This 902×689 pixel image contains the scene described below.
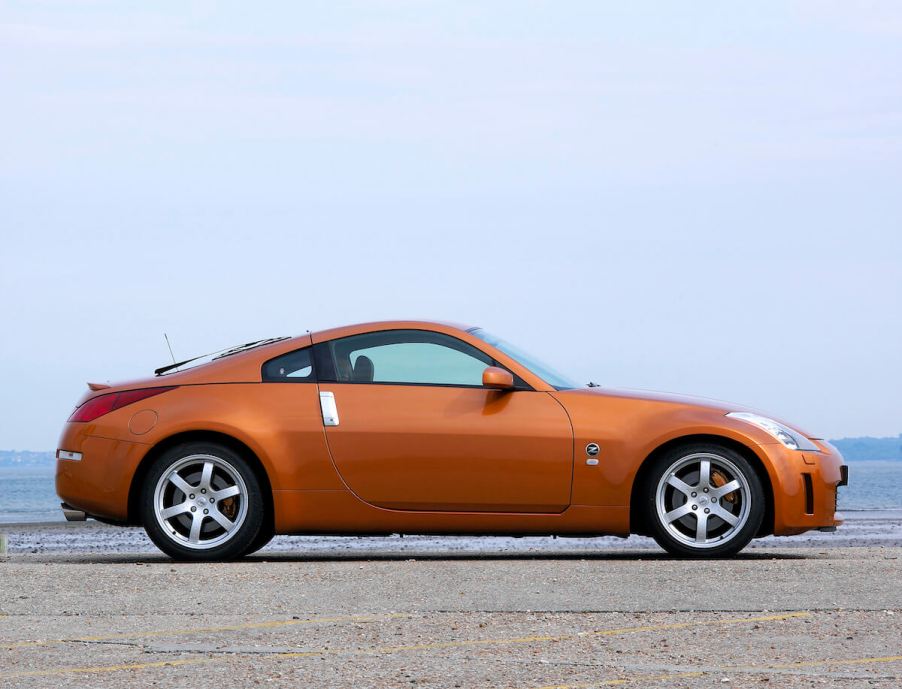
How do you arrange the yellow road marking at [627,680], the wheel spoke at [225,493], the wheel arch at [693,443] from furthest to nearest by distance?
the wheel spoke at [225,493]
the wheel arch at [693,443]
the yellow road marking at [627,680]

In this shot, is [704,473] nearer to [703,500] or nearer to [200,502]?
[703,500]

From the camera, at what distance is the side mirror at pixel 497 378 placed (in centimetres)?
834

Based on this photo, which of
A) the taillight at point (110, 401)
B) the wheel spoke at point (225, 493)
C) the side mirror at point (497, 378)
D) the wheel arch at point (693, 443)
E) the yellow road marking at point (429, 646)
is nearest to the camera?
the yellow road marking at point (429, 646)

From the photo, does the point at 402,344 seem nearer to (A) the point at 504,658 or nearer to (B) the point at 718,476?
(B) the point at 718,476

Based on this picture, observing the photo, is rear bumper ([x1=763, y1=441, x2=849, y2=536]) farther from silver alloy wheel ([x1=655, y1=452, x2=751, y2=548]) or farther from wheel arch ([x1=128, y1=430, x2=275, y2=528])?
wheel arch ([x1=128, y1=430, x2=275, y2=528])

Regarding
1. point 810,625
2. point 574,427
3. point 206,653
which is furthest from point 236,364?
point 810,625

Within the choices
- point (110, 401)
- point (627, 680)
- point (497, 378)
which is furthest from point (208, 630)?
point (110, 401)

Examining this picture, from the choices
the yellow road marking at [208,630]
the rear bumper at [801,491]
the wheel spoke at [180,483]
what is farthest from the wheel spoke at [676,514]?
the wheel spoke at [180,483]

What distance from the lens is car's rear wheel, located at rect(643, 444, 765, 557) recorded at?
27.6 feet

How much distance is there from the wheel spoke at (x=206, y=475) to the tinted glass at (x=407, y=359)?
95 cm

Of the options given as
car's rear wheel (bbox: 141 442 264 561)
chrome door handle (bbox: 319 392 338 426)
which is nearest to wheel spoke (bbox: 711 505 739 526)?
chrome door handle (bbox: 319 392 338 426)

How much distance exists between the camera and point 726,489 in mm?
8406

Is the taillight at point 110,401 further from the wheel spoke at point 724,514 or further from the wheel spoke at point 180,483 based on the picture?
the wheel spoke at point 724,514

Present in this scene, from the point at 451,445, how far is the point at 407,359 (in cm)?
68
